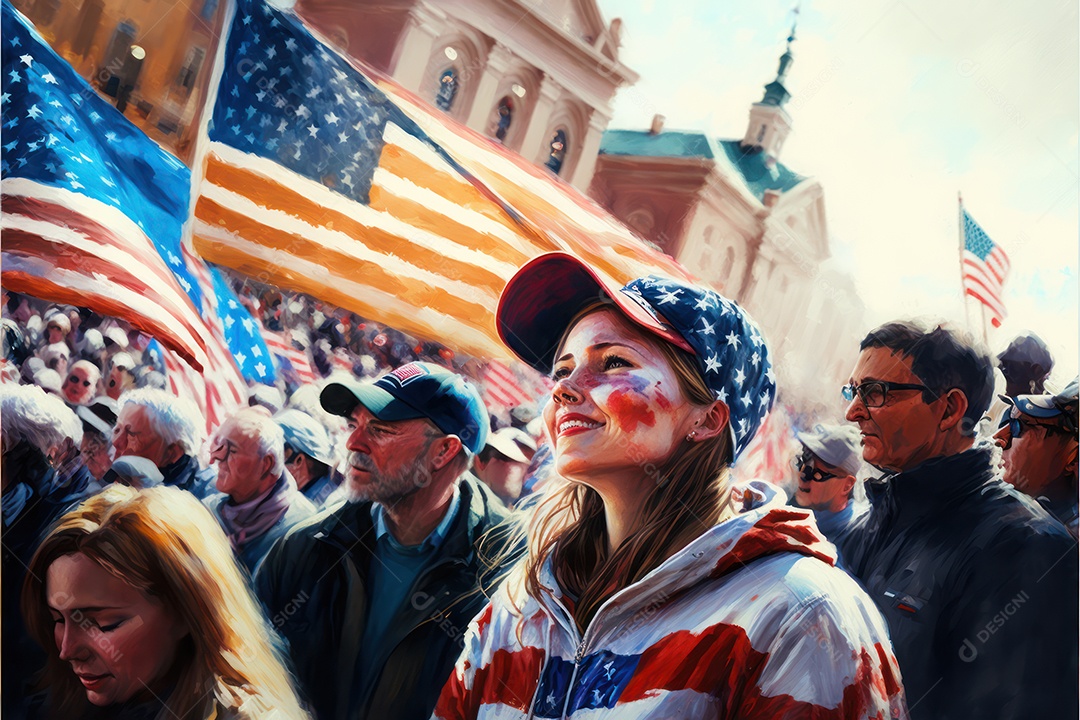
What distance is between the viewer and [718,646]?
258 cm

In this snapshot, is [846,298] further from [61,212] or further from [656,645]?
[61,212]

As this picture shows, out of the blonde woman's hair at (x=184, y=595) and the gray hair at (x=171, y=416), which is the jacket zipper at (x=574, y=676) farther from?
the gray hair at (x=171, y=416)

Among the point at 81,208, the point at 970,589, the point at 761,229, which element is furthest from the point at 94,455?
the point at 970,589

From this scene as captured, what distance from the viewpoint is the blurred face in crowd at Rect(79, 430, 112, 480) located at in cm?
297

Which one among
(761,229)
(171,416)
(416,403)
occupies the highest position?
(761,229)

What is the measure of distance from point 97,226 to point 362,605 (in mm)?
1443

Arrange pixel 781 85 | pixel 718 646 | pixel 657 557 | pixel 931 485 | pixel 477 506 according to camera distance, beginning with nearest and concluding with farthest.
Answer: pixel 718 646 < pixel 657 557 < pixel 931 485 < pixel 477 506 < pixel 781 85

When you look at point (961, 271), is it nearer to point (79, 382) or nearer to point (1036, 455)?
point (1036, 455)

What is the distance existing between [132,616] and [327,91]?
5.71ft

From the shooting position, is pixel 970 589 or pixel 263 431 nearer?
pixel 970 589

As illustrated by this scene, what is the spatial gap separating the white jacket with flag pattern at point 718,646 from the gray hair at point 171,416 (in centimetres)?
112

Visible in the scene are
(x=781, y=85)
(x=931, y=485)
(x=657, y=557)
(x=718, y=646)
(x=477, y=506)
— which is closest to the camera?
(x=718, y=646)

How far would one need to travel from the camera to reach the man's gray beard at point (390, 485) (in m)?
2.97

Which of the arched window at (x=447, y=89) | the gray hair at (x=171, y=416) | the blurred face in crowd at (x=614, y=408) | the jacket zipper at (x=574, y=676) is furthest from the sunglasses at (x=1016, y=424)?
the gray hair at (x=171, y=416)
